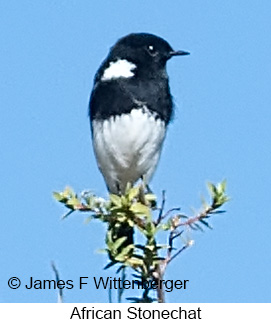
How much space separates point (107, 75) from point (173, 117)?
513mm

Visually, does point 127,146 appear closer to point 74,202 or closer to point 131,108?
point 131,108

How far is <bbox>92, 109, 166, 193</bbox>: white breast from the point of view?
18.3 feet

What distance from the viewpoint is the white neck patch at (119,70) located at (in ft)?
18.8

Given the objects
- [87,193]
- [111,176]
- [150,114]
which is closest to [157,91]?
[150,114]

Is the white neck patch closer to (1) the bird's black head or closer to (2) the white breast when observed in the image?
(1) the bird's black head

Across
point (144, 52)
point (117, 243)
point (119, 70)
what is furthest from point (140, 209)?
point (144, 52)

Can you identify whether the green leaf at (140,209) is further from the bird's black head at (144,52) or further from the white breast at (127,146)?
the bird's black head at (144,52)

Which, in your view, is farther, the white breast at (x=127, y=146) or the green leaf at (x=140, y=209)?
the white breast at (x=127, y=146)

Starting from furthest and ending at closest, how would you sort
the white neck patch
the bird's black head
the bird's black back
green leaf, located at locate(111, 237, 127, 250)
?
the bird's black head, the white neck patch, the bird's black back, green leaf, located at locate(111, 237, 127, 250)

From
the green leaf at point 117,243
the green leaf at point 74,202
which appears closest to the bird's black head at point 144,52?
the green leaf at point 74,202

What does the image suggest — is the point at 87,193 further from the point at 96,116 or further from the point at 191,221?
the point at 96,116

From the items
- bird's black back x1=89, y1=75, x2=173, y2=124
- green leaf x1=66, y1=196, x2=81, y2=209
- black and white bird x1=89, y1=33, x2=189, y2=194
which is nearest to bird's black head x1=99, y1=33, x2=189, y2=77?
black and white bird x1=89, y1=33, x2=189, y2=194

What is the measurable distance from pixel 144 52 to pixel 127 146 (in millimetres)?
691
